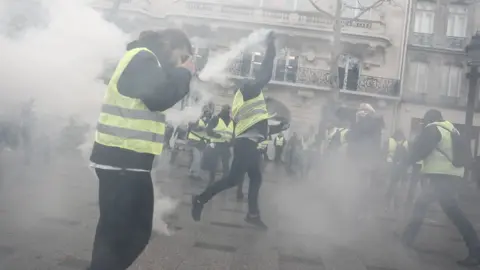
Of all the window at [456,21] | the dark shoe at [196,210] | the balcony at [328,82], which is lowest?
the dark shoe at [196,210]

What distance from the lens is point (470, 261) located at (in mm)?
4461

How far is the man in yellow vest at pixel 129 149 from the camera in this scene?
2.49 meters

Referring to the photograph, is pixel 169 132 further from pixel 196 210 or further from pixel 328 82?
pixel 328 82

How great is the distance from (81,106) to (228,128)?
373cm

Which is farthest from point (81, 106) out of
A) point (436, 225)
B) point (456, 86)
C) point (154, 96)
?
point (456, 86)

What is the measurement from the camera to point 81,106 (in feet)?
16.5

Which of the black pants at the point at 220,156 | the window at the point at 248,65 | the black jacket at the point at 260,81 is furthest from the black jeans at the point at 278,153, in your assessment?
the black jacket at the point at 260,81

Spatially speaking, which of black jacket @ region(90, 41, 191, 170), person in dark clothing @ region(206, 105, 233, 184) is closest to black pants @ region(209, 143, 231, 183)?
person in dark clothing @ region(206, 105, 233, 184)

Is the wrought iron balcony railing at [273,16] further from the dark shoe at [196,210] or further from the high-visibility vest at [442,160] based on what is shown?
the high-visibility vest at [442,160]

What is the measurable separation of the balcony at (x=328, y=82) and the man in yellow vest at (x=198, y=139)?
11373 millimetres

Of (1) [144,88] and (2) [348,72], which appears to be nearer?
(1) [144,88]

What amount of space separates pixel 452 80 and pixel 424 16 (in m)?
2.73

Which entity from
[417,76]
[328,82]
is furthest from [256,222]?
[417,76]

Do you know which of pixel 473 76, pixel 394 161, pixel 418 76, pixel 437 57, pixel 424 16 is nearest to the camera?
pixel 394 161
